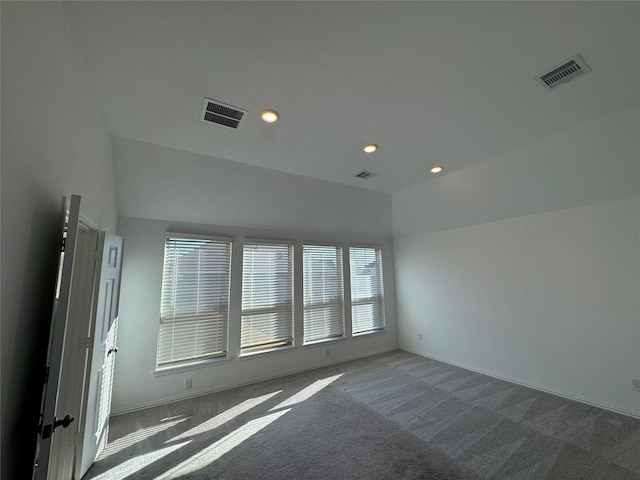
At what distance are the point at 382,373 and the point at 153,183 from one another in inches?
169

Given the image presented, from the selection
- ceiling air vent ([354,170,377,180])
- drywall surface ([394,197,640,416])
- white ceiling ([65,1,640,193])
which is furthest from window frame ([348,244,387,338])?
white ceiling ([65,1,640,193])

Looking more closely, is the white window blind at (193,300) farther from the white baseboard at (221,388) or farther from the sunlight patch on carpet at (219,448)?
the sunlight patch on carpet at (219,448)

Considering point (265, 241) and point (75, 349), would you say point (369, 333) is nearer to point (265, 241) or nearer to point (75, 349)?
point (265, 241)

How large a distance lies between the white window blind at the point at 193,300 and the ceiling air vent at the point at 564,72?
392 cm


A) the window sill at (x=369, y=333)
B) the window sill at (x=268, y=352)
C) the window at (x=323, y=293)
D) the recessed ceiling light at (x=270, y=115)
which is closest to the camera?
the recessed ceiling light at (x=270, y=115)

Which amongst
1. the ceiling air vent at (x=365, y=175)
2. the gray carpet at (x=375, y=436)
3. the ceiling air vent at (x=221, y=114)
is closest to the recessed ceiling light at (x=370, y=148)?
the ceiling air vent at (x=365, y=175)

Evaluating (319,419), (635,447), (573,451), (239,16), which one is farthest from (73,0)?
(635,447)

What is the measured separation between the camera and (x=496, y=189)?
358 cm

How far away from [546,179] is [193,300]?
4.84m

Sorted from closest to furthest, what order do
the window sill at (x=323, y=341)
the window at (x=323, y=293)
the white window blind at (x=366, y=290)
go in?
the window sill at (x=323, y=341)
the window at (x=323, y=293)
the white window blind at (x=366, y=290)

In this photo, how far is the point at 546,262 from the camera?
359 centimetres

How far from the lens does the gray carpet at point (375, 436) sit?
2168 millimetres

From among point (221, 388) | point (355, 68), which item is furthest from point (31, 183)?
point (221, 388)

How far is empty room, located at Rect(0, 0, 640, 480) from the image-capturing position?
1.42 metres
